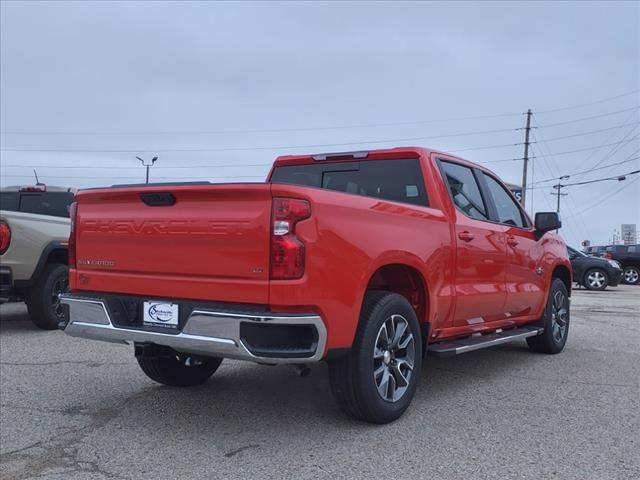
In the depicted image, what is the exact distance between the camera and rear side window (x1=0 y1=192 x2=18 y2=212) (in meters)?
9.62

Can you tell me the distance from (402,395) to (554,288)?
3.48m

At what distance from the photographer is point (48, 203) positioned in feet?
30.8

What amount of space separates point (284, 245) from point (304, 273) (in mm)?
196

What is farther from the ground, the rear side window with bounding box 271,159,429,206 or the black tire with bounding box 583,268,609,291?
the rear side window with bounding box 271,159,429,206

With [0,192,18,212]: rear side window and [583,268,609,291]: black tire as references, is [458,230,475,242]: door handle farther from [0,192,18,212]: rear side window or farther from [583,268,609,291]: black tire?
[583,268,609,291]: black tire

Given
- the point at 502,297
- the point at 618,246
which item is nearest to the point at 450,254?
the point at 502,297

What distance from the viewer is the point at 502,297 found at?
572cm

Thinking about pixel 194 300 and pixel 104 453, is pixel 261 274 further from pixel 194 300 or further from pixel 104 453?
pixel 104 453

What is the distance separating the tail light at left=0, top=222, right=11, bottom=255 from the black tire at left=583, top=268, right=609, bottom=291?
55.7ft

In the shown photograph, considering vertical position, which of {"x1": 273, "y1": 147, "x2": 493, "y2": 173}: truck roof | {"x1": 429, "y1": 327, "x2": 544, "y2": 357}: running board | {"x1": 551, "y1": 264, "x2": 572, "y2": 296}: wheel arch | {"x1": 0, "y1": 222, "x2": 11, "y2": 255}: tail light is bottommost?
{"x1": 429, "y1": 327, "x2": 544, "y2": 357}: running board

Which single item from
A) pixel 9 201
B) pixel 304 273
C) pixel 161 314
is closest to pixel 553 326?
pixel 304 273

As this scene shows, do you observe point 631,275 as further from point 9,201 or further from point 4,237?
point 4,237

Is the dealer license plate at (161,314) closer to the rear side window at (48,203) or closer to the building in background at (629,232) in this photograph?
the rear side window at (48,203)

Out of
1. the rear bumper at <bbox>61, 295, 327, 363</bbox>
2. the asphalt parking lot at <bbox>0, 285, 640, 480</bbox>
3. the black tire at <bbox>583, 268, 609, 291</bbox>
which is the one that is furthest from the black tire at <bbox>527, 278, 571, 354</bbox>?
the black tire at <bbox>583, 268, 609, 291</bbox>
